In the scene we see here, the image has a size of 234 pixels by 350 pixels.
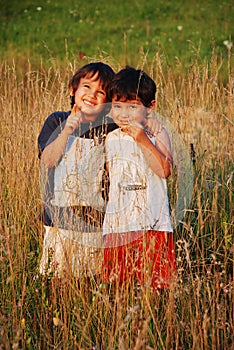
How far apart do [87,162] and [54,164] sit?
144 millimetres

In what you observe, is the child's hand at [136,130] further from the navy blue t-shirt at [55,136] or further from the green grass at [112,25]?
the green grass at [112,25]


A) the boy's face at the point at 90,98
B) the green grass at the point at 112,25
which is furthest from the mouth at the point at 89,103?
the green grass at the point at 112,25

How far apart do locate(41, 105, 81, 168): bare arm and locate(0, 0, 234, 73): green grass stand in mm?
8307

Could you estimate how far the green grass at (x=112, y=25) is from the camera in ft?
38.0

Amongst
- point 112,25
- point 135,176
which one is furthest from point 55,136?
point 112,25

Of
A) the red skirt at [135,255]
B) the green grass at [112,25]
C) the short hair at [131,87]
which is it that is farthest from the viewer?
the green grass at [112,25]

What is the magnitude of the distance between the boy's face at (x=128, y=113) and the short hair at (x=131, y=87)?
0.03 m

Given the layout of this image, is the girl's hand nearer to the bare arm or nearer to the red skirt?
the bare arm

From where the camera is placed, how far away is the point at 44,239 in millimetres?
2518

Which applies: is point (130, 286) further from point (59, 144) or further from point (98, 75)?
point (98, 75)

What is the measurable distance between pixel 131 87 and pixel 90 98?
23cm

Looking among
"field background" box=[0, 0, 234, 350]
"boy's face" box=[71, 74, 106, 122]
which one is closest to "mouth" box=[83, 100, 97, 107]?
"boy's face" box=[71, 74, 106, 122]

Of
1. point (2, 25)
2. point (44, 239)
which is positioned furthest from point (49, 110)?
point (2, 25)

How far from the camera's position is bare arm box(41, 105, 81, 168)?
2.40 metres
